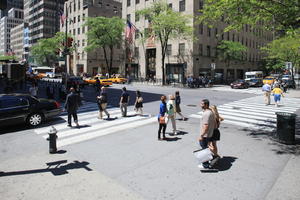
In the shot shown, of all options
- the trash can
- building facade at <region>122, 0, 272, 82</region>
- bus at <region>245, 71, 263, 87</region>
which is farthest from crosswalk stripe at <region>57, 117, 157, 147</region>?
bus at <region>245, 71, 263, 87</region>

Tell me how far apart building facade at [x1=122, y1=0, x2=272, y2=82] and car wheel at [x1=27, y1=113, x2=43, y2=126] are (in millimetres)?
28970

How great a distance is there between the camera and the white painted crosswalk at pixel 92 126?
30.6 ft

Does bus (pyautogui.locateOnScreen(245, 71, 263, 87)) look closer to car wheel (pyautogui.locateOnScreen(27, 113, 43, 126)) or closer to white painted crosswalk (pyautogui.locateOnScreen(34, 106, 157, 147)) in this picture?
white painted crosswalk (pyautogui.locateOnScreen(34, 106, 157, 147))

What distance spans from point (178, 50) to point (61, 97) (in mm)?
28238

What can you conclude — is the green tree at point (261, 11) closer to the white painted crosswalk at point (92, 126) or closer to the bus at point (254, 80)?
the white painted crosswalk at point (92, 126)

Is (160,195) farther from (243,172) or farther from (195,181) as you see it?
(243,172)

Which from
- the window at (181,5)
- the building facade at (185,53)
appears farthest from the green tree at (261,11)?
the window at (181,5)

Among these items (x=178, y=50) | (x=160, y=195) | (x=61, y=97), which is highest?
(x=178, y=50)

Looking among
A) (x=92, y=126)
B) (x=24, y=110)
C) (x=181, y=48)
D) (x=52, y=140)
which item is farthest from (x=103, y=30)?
(x=52, y=140)

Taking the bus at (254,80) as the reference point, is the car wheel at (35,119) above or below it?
below

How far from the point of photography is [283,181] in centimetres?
548

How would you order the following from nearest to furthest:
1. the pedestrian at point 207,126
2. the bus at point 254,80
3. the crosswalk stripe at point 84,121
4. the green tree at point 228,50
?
1. the pedestrian at point 207,126
2. the crosswalk stripe at point 84,121
3. the bus at point 254,80
4. the green tree at point 228,50

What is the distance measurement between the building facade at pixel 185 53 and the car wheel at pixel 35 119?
95.0ft

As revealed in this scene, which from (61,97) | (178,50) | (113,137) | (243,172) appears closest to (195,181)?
(243,172)
